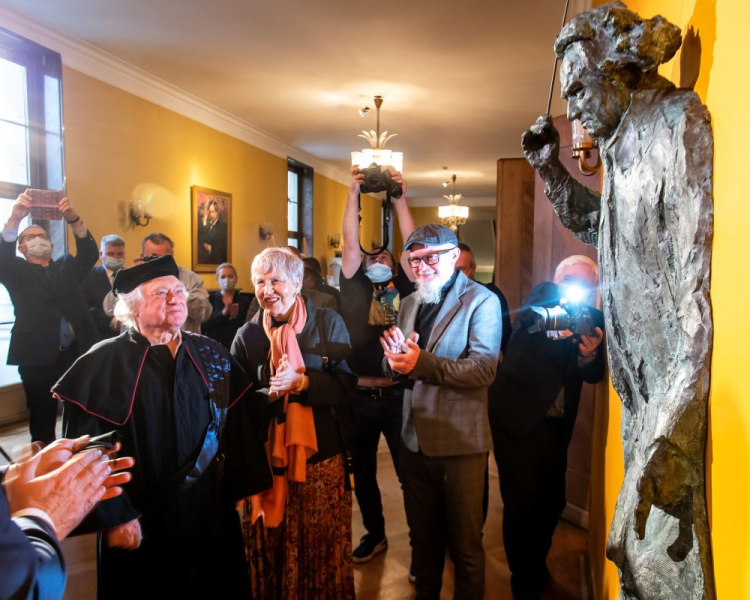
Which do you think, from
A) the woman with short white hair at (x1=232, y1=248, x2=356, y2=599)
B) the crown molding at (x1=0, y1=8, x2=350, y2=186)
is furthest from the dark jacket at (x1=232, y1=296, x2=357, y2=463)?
the crown molding at (x1=0, y1=8, x2=350, y2=186)

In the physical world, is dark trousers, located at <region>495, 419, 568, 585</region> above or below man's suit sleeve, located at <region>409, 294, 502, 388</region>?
below

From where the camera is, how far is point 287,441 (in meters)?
2.07

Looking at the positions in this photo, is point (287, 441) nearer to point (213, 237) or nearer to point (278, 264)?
point (278, 264)

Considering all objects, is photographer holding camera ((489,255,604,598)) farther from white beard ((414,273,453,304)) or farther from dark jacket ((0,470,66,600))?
dark jacket ((0,470,66,600))

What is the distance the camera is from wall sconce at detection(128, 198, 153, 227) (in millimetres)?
5652

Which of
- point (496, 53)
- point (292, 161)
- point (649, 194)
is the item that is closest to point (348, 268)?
point (649, 194)

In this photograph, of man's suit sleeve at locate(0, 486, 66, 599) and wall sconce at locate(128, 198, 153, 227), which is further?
wall sconce at locate(128, 198, 153, 227)

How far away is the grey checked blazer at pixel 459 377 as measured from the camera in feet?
6.54

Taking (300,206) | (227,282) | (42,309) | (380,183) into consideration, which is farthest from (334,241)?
(380,183)

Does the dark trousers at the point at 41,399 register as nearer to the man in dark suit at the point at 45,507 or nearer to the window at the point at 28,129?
the window at the point at 28,129

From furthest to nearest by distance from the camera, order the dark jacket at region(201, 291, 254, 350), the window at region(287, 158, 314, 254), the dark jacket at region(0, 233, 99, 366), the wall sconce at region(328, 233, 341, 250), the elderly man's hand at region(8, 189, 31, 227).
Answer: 1. the wall sconce at region(328, 233, 341, 250)
2. the window at region(287, 158, 314, 254)
3. the dark jacket at region(201, 291, 254, 350)
4. the dark jacket at region(0, 233, 99, 366)
5. the elderly man's hand at region(8, 189, 31, 227)

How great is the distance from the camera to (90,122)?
514cm

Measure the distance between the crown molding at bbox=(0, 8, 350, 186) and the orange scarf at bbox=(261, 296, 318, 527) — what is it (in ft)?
13.6

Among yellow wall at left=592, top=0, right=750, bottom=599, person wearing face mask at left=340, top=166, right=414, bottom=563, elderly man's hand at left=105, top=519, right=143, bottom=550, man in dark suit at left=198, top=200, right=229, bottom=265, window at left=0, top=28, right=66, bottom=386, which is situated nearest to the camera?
yellow wall at left=592, top=0, right=750, bottom=599
